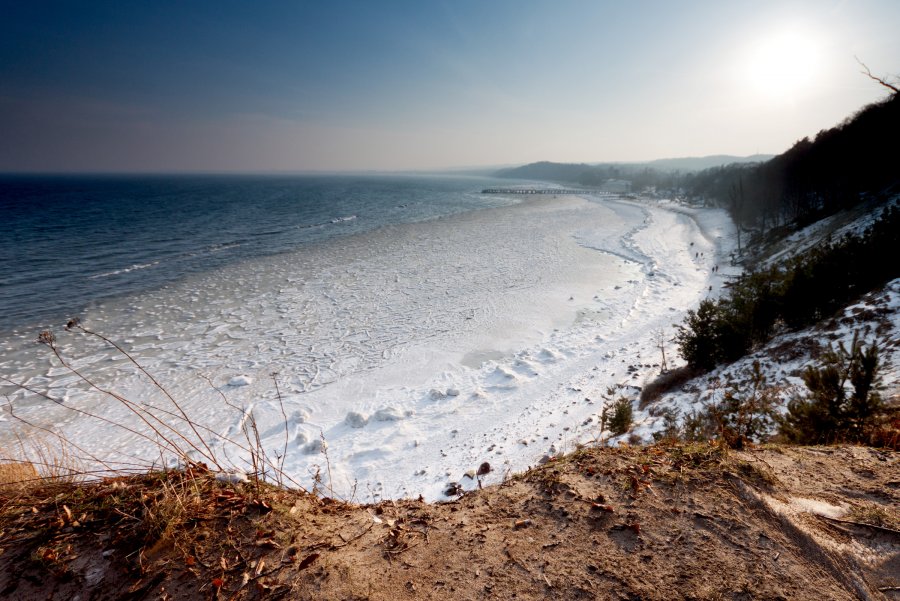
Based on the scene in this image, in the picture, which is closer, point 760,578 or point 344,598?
point 344,598

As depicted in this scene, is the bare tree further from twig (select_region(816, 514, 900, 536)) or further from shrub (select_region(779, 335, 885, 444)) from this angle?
twig (select_region(816, 514, 900, 536))

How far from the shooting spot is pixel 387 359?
13.9 metres

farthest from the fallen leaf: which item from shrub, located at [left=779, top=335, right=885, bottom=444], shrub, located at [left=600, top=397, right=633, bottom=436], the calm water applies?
the calm water

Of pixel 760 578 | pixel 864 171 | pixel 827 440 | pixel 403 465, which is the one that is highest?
pixel 864 171

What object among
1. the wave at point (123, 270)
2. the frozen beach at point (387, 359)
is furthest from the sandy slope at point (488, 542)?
the wave at point (123, 270)

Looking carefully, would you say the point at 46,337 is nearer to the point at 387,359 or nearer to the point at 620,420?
the point at 620,420

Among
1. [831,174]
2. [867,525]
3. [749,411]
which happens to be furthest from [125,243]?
[831,174]

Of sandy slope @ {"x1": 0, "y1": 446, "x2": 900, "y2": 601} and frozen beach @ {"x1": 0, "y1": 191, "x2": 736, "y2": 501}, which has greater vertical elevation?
sandy slope @ {"x1": 0, "y1": 446, "x2": 900, "y2": 601}

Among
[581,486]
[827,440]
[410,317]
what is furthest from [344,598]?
[410,317]

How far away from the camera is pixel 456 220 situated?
55.2 m

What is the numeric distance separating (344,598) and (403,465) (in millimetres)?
6453

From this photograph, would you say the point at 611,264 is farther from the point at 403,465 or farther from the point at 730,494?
the point at 730,494

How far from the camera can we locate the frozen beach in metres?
9.07

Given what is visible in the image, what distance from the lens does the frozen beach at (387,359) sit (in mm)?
9070
